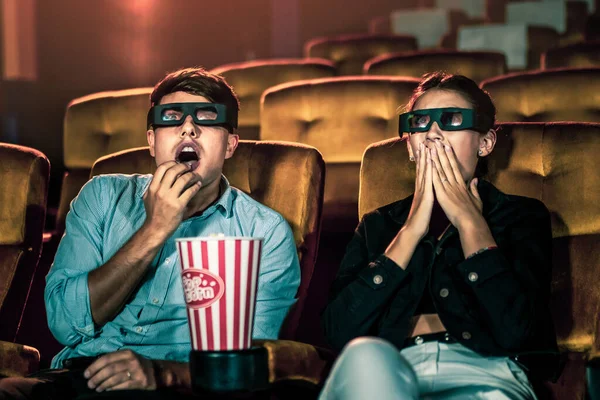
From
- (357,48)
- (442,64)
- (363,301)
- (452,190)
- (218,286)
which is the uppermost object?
(357,48)

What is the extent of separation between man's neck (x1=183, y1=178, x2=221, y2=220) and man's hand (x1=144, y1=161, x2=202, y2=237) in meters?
0.24

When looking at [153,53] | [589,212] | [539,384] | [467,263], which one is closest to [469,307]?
[467,263]

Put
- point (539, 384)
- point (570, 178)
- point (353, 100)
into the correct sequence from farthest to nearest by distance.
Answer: point (353, 100) < point (570, 178) < point (539, 384)

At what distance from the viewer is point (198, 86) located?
6.88 feet

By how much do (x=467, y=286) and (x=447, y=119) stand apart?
36 cm

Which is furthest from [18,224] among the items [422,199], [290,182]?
[422,199]

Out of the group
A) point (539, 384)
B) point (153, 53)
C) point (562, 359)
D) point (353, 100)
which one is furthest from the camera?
point (153, 53)

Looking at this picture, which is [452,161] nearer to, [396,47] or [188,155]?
[188,155]

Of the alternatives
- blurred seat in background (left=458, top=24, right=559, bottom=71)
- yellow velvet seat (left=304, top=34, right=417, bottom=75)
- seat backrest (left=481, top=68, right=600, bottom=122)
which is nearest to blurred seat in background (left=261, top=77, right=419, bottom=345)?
seat backrest (left=481, top=68, right=600, bottom=122)

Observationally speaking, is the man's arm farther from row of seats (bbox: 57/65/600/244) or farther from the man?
row of seats (bbox: 57/65/600/244)

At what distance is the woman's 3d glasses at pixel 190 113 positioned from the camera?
203cm

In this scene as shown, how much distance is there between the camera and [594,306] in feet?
6.88

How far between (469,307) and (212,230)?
0.63 meters

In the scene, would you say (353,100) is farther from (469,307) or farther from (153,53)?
(153,53)
